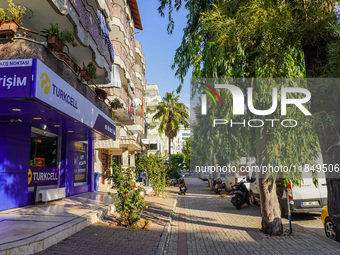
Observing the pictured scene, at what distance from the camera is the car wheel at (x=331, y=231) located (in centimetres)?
664

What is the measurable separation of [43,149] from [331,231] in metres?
11.0

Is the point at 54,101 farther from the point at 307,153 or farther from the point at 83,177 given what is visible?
the point at 83,177

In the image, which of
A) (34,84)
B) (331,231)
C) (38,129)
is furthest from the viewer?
Result: (38,129)

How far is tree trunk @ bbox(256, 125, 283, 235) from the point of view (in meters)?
7.64

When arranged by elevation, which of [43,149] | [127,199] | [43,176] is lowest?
[127,199]

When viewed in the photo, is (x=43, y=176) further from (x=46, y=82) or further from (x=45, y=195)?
(x=46, y=82)

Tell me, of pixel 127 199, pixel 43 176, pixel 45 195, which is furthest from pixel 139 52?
pixel 127 199

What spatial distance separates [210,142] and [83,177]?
39.2ft

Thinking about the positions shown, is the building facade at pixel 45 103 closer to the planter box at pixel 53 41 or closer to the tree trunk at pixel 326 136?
the planter box at pixel 53 41

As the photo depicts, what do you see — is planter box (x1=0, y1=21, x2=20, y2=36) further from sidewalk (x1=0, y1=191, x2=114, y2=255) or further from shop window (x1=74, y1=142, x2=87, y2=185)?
shop window (x1=74, y1=142, x2=87, y2=185)

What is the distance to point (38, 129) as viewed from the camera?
37.4 feet

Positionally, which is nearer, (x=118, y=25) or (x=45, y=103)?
(x=45, y=103)

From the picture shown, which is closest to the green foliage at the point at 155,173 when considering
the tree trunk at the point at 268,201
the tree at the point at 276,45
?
the tree trunk at the point at 268,201

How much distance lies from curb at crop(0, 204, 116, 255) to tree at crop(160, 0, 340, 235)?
187 inches
